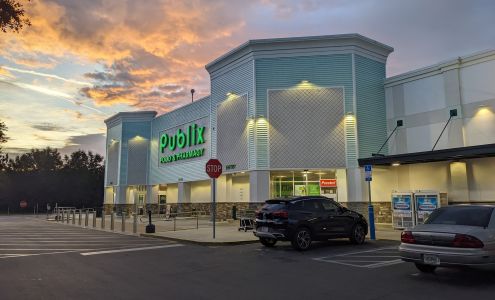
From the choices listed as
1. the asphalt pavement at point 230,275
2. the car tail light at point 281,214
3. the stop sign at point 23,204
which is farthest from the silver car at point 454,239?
the stop sign at point 23,204

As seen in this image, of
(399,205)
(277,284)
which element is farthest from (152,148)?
(277,284)

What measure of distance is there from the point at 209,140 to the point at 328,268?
24444mm

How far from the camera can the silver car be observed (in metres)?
7.90

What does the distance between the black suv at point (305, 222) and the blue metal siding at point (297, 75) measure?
38.6ft

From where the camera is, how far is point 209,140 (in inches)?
1331

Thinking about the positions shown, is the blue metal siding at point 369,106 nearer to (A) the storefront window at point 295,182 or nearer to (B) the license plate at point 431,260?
(A) the storefront window at point 295,182

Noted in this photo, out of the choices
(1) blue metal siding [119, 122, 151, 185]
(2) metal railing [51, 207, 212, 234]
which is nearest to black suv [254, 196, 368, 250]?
(2) metal railing [51, 207, 212, 234]

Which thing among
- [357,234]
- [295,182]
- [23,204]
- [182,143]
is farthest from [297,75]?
[23,204]

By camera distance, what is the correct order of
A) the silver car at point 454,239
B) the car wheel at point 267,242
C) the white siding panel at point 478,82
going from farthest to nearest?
the white siding panel at point 478,82
the car wheel at point 267,242
the silver car at point 454,239

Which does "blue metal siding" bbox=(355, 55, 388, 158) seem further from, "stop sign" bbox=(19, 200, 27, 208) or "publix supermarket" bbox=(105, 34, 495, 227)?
"stop sign" bbox=(19, 200, 27, 208)

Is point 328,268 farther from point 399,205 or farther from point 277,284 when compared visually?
point 399,205

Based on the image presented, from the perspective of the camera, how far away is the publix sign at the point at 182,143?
35.3 meters

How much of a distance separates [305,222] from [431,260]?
558 centimetres

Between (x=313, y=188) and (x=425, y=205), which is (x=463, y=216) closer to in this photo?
(x=425, y=205)
